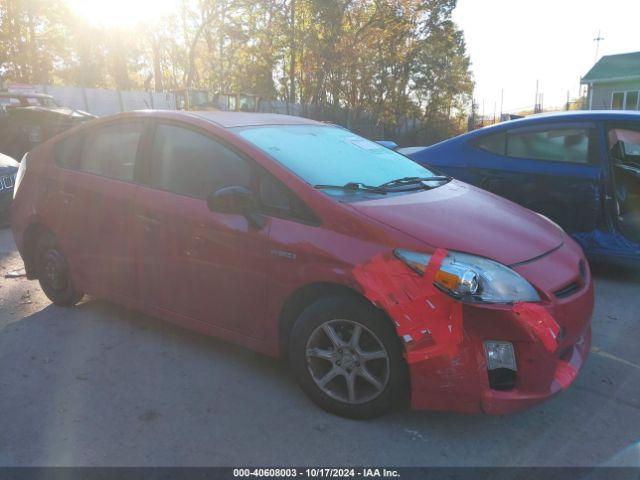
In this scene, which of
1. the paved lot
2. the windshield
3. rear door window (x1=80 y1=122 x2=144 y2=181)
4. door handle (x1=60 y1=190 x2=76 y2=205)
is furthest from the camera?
door handle (x1=60 y1=190 x2=76 y2=205)

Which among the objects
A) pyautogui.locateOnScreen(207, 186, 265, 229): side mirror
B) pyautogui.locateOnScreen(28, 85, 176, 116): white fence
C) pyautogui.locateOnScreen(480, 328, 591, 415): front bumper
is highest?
pyautogui.locateOnScreen(28, 85, 176, 116): white fence

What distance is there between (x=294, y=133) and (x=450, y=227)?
4.48 ft

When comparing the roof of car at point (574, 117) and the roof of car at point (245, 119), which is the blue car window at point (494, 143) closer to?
the roof of car at point (574, 117)

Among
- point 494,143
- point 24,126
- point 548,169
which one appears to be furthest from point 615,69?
point 548,169

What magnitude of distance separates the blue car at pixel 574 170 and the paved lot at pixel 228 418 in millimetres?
1264

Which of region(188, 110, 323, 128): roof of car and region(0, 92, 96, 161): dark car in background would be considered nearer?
region(188, 110, 323, 128): roof of car

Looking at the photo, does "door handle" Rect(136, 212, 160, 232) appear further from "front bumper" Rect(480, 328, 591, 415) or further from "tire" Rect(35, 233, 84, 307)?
"front bumper" Rect(480, 328, 591, 415)

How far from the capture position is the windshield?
316 centimetres

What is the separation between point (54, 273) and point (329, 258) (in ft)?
8.74

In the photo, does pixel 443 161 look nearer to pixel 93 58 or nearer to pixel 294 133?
pixel 294 133

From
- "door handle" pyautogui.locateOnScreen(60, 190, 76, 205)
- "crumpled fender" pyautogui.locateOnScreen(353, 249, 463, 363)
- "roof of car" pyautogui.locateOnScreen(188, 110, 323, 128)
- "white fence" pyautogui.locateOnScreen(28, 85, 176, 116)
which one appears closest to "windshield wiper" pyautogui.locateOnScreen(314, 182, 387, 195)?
"crumpled fender" pyautogui.locateOnScreen(353, 249, 463, 363)

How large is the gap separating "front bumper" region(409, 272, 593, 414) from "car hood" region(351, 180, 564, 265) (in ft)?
1.00

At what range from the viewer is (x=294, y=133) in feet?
11.9

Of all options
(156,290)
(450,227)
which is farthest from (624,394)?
(156,290)
